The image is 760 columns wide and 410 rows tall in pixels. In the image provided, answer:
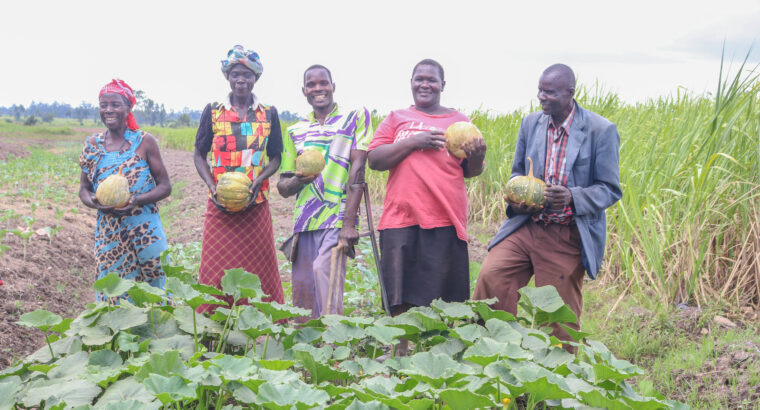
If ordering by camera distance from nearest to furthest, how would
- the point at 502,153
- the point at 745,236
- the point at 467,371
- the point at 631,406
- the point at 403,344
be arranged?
1. the point at 631,406
2. the point at 467,371
3. the point at 403,344
4. the point at 745,236
5. the point at 502,153

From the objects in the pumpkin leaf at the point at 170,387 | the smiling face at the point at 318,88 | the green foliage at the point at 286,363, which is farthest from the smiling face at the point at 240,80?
the pumpkin leaf at the point at 170,387

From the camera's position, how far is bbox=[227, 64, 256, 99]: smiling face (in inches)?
132

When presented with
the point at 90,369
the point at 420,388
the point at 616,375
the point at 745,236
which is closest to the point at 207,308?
the point at 90,369

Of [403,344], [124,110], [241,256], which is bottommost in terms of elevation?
[403,344]

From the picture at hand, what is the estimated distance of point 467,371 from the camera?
1690 millimetres

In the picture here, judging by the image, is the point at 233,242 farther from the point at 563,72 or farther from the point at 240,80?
Answer: the point at 563,72

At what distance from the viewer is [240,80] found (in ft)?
11.0

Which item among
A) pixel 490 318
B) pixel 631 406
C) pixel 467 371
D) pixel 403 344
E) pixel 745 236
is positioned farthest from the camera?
pixel 745 236

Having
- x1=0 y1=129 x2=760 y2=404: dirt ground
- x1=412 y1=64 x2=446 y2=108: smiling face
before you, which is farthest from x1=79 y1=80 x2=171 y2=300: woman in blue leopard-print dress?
x1=412 y1=64 x2=446 y2=108: smiling face

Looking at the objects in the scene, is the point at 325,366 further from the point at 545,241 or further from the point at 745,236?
the point at 745,236

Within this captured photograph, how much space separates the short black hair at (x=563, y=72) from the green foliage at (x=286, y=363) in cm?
114

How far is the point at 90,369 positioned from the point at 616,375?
4.81 ft

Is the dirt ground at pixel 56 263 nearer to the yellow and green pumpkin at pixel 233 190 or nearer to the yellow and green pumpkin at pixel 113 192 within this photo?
the yellow and green pumpkin at pixel 113 192

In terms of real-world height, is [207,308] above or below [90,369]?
below
